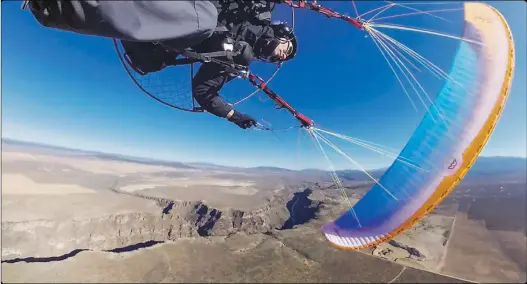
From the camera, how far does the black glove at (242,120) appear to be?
114 inches

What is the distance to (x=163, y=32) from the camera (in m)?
1.53

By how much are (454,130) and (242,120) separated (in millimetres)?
3039

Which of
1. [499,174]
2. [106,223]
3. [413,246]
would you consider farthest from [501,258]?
[106,223]

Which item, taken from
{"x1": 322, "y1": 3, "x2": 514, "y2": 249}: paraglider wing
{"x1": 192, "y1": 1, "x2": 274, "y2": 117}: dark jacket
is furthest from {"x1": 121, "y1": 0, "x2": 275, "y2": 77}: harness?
{"x1": 322, "y1": 3, "x2": 514, "y2": 249}: paraglider wing

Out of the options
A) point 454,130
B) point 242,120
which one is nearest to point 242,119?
point 242,120

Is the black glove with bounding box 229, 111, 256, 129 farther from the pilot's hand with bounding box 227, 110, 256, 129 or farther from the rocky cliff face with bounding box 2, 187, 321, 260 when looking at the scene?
the rocky cliff face with bounding box 2, 187, 321, 260

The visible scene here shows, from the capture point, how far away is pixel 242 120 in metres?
2.91

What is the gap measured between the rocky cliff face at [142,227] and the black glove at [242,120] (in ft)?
130

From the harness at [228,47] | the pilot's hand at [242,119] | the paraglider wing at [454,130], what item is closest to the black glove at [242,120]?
the pilot's hand at [242,119]

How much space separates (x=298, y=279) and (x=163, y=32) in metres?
33.5

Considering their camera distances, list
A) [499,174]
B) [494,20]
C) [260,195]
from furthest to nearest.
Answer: [499,174] < [260,195] < [494,20]

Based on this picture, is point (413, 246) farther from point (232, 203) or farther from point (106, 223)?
point (106, 223)

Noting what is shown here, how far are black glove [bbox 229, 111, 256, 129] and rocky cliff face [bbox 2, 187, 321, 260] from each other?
A: 130ft

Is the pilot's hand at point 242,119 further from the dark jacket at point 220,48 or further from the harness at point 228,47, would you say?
the harness at point 228,47
